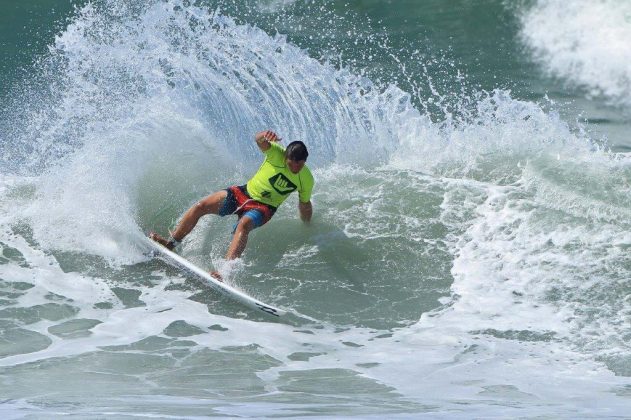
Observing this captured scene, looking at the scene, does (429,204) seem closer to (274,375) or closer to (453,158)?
(453,158)

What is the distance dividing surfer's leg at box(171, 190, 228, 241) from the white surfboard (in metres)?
0.21

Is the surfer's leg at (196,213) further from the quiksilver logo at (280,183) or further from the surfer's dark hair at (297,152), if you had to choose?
the surfer's dark hair at (297,152)

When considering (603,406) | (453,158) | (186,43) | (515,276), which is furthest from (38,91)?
(603,406)

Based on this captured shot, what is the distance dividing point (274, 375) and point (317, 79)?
5.35 meters

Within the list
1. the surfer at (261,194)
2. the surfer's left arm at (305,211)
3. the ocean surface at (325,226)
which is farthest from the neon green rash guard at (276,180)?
the ocean surface at (325,226)

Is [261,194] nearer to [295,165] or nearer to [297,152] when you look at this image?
[295,165]

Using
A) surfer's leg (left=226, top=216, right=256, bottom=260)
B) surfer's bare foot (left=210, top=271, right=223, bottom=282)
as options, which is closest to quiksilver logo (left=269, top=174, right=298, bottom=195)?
surfer's leg (left=226, top=216, right=256, bottom=260)

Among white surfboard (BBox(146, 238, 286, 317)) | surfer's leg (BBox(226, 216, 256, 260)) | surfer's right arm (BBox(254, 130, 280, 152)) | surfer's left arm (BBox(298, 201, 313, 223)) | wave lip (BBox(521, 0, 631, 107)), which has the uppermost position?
wave lip (BBox(521, 0, 631, 107))

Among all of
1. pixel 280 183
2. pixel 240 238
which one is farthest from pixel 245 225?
pixel 280 183

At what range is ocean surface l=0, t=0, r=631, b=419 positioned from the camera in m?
6.46

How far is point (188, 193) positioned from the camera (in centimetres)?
1009

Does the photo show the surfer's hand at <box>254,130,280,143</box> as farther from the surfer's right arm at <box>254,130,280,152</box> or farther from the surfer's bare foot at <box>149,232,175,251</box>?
the surfer's bare foot at <box>149,232,175,251</box>

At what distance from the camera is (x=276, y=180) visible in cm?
872

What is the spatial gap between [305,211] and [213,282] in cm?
139
